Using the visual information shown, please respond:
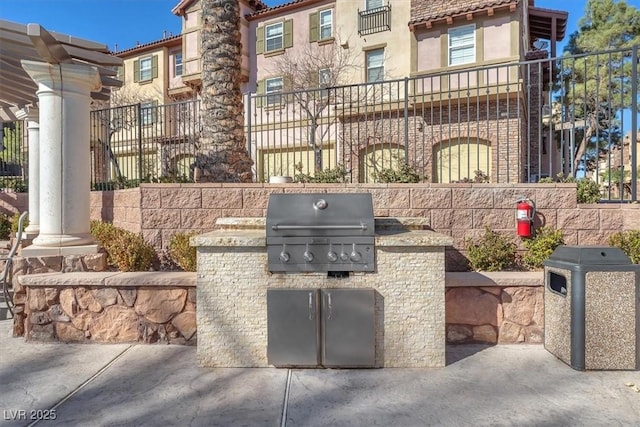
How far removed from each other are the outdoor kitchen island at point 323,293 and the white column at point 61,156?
7.45 feet

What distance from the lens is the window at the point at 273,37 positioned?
18906 millimetres

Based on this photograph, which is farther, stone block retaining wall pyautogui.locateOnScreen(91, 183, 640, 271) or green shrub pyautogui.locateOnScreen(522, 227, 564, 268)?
stone block retaining wall pyautogui.locateOnScreen(91, 183, 640, 271)

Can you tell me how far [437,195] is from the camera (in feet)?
15.9

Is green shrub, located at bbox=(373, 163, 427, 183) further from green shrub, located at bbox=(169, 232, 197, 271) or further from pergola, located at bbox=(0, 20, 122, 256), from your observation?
pergola, located at bbox=(0, 20, 122, 256)

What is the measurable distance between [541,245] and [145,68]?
2395 centimetres

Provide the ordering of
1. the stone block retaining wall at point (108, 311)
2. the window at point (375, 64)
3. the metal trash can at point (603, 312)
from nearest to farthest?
the metal trash can at point (603, 312)
the stone block retaining wall at point (108, 311)
the window at point (375, 64)

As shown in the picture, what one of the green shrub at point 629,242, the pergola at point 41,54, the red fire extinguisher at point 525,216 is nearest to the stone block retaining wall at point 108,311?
the pergola at point 41,54

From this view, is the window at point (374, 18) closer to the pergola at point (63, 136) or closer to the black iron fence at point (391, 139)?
the black iron fence at point (391, 139)

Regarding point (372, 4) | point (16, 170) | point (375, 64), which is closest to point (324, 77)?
point (375, 64)

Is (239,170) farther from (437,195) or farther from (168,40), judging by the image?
(168,40)

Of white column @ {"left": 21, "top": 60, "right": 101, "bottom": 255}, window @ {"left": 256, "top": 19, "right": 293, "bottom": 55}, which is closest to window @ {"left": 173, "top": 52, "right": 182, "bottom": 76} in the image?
window @ {"left": 256, "top": 19, "right": 293, "bottom": 55}

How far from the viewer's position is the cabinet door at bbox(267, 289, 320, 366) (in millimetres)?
3396

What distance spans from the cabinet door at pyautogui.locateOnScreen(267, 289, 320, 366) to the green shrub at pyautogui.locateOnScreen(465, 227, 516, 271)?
2233 mm

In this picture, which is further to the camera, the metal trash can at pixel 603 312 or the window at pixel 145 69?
the window at pixel 145 69
